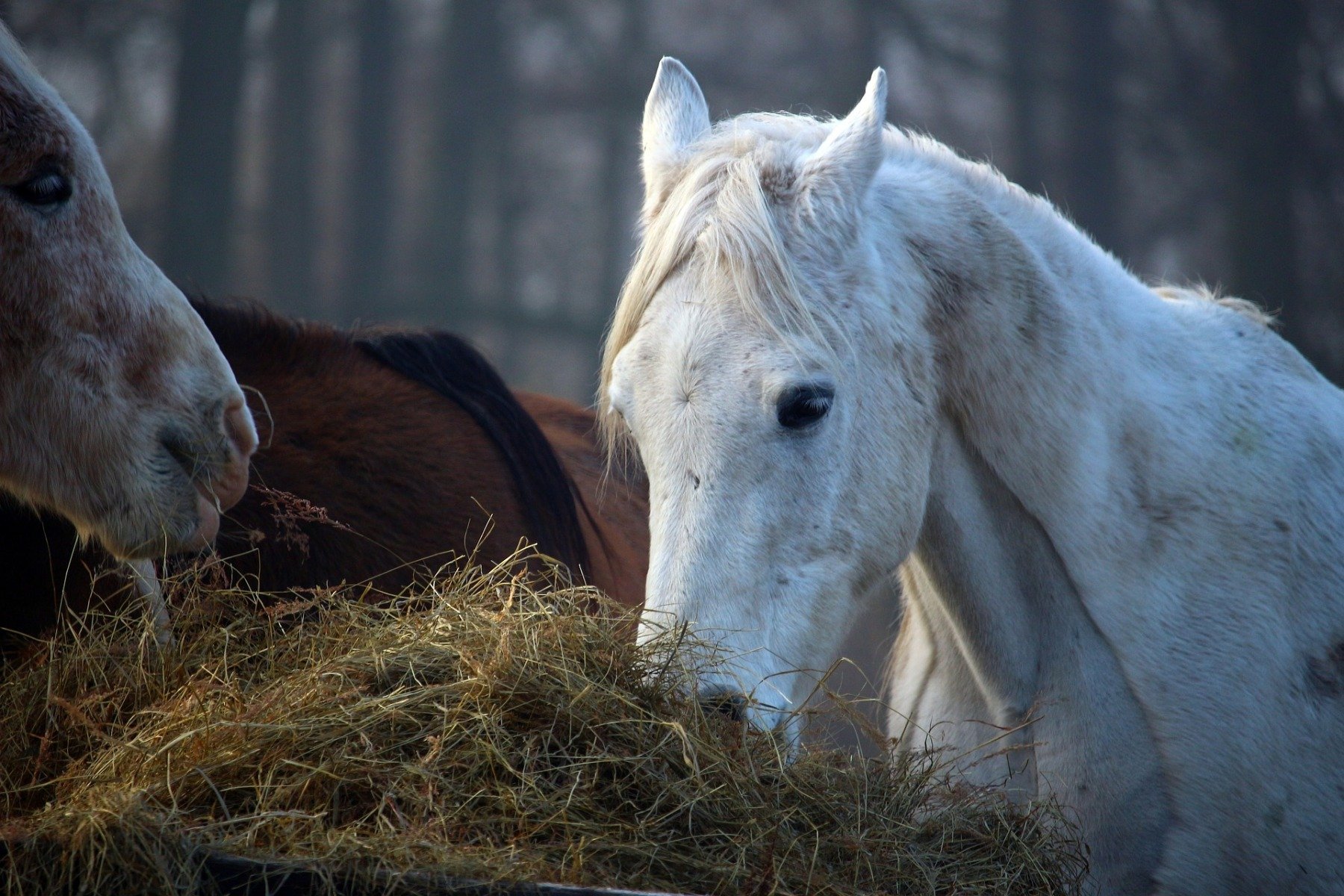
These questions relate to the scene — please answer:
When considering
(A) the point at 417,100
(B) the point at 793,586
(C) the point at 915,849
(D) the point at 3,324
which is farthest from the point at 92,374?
(A) the point at 417,100

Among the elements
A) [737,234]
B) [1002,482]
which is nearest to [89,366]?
[737,234]

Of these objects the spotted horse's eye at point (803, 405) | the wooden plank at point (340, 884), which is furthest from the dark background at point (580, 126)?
the wooden plank at point (340, 884)

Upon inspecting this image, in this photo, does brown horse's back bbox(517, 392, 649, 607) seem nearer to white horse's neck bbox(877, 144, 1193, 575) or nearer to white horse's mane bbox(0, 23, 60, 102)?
white horse's neck bbox(877, 144, 1193, 575)

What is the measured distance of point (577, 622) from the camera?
52.9 inches

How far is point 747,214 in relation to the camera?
61.0 inches

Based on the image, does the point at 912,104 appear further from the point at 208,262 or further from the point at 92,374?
the point at 92,374

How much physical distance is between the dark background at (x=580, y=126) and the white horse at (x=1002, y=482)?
4292 mm

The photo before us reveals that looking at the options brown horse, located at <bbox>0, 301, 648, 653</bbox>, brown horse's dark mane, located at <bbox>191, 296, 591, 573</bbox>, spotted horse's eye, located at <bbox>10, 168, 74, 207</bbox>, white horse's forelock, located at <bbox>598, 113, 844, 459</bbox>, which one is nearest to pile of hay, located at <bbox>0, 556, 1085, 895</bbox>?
brown horse, located at <bbox>0, 301, 648, 653</bbox>

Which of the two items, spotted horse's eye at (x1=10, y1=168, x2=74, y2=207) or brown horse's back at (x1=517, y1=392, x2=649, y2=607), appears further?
brown horse's back at (x1=517, y1=392, x2=649, y2=607)

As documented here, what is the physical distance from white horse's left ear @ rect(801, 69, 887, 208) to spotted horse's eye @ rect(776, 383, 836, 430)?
335mm

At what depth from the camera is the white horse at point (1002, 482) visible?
147 cm

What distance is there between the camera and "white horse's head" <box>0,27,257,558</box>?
1.49 meters

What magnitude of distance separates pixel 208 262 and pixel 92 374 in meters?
4.72

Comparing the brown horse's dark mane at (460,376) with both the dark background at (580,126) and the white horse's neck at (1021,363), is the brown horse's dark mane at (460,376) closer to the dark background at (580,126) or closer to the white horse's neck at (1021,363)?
the white horse's neck at (1021,363)
